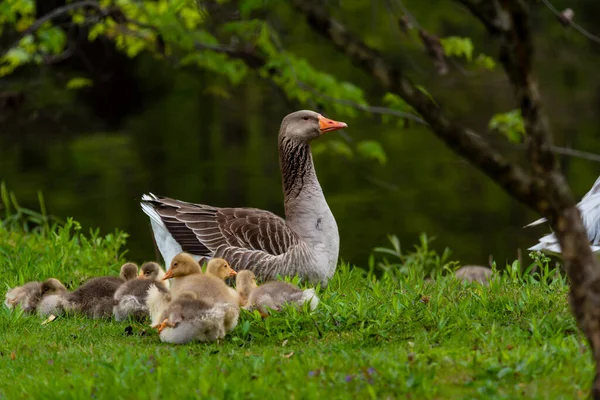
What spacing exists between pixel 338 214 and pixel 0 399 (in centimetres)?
1847

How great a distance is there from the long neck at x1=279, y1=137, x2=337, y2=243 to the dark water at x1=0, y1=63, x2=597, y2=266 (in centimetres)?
770

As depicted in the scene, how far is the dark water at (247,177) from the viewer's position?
73.5 feet

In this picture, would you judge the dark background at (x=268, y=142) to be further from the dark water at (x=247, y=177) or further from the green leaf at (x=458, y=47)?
the green leaf at (x=458, y=47)

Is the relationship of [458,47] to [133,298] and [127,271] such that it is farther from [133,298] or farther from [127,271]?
[133,298]

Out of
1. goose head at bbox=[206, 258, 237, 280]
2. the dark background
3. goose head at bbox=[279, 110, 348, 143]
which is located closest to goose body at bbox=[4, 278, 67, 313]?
goose head at bbox=[206, 258, 237, 280]

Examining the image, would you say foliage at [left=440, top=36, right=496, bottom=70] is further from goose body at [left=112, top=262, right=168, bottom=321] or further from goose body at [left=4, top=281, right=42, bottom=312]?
goose body at [left=4, top=281, right=42, bottom=312]

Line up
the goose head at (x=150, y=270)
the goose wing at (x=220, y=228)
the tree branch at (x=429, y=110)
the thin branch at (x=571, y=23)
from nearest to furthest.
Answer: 1. the tree branch at (x=429, y=110)
2. the thin branch at (x=571, y=23)
3. the goose head at (x=150, y=270)
4. the goose wing at (x=220, y=228)

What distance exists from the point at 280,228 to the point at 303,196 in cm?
54

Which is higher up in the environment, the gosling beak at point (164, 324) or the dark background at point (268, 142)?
the gosling beak at point (164, 324)

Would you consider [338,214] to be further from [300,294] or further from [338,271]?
[300,294]

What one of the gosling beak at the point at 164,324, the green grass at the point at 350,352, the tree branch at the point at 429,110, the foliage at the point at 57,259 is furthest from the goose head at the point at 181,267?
the tree branch at the point at 429,110

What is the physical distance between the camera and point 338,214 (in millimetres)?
23875

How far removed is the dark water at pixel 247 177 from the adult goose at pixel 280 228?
304 inches

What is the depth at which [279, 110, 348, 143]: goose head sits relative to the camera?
391 inches
